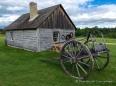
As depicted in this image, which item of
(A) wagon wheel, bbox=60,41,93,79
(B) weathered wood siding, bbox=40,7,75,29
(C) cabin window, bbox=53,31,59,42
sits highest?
(B) weathered wood siding, bbox=40,7,75,29

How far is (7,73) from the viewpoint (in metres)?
7.14

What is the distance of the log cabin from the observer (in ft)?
46.8

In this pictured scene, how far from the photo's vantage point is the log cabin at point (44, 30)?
14.3m

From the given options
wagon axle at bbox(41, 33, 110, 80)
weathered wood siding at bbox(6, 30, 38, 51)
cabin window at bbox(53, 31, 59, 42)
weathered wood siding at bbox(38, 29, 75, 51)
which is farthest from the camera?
cabin window at bbox(53, 31, 59, 42)

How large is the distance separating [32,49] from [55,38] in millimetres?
3326

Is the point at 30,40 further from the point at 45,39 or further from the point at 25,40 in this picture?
the point at 45,39

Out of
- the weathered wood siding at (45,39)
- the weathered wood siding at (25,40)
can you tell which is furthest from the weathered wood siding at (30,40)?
the weathered wood siding at (45,39)

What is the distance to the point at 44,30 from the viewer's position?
47.7 feet

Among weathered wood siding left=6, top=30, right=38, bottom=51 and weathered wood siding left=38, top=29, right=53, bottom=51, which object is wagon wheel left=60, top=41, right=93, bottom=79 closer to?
weathered wood siding left=38, top=29, right=53, bottom=51

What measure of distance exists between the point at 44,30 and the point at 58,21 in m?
2.52

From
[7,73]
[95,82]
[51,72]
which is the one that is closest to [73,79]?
[95,82]

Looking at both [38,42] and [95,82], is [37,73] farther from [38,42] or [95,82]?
[38,42]

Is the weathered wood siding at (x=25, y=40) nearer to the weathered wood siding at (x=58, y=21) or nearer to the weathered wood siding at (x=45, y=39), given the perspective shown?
the weathered wood siding at (x=45, y=39)

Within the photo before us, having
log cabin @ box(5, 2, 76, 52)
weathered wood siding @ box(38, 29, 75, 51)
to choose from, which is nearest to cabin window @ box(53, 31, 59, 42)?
log cabin @ box(5, 2, 76, 52)
